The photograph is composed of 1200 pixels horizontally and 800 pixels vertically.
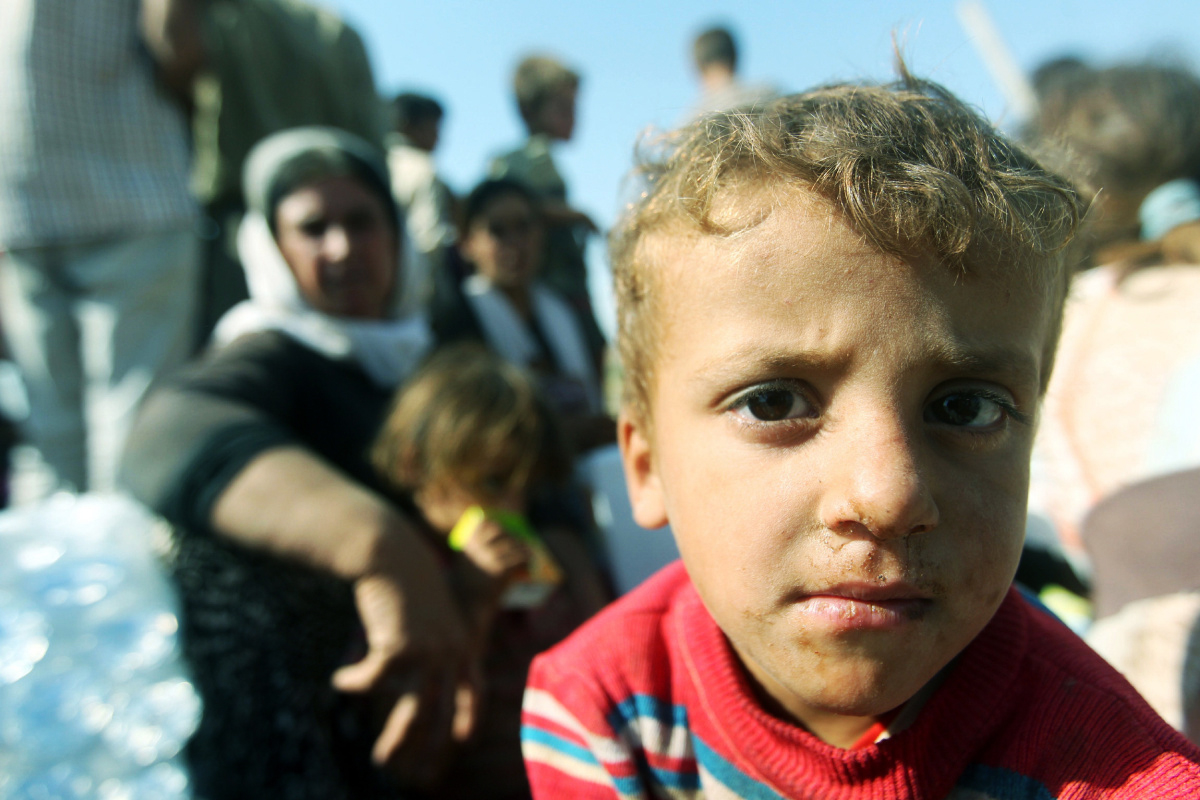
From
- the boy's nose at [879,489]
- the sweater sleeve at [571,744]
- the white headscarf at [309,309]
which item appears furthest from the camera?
the white headscarf at [309,309]

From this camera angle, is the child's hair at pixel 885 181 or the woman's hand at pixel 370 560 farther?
the woman's hand at pixel 370 560

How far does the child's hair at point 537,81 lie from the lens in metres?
4.73

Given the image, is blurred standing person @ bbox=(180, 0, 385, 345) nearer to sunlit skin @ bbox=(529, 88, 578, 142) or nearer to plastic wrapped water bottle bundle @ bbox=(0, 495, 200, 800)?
sunlit skin @ bbox=(529, 88, 578, 142)

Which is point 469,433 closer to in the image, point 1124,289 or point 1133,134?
point 1124,289

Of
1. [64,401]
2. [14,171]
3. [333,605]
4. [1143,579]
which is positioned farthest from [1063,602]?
[14,171]

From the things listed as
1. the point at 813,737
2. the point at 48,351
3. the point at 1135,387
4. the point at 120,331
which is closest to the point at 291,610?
the point at 813,737

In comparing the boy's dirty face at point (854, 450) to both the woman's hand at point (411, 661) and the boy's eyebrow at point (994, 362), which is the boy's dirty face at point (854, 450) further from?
the woman's hand at point (411, 661)

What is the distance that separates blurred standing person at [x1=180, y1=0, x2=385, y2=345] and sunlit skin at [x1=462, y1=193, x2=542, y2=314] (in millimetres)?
703

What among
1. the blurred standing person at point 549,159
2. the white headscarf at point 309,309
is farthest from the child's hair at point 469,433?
the blurred standing person at point 549,159

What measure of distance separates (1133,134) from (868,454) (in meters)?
2.02

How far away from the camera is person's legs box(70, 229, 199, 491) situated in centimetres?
241

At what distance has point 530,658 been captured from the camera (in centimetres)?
179

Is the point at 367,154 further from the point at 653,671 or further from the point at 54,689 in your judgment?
the point at 653,671

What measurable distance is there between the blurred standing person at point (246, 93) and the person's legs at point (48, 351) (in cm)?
55
